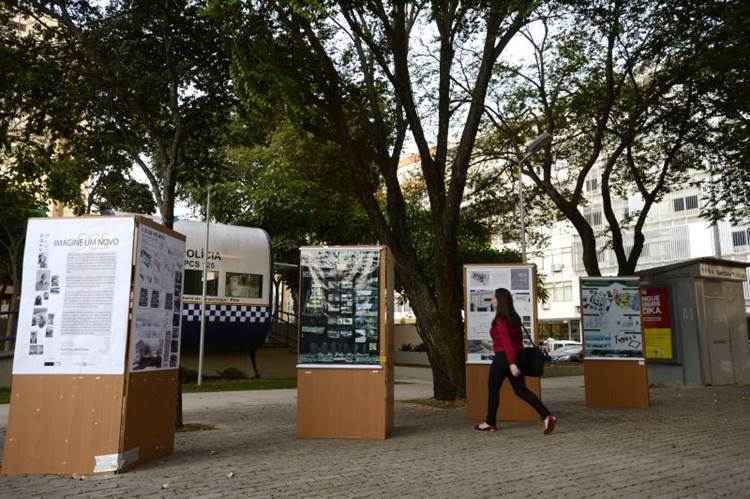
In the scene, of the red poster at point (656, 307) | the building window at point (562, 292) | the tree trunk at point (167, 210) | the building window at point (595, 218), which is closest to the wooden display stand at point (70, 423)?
the tree trunk at point (167, 210)

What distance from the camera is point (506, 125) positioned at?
18.6 meters

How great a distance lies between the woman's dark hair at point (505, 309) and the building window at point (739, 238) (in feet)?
131

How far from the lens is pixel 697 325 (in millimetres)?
15367

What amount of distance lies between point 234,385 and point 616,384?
946 centimetres

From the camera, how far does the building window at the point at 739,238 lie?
43.0m

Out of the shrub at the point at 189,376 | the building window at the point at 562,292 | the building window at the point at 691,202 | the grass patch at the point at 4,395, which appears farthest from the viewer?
the building window at the point at 562,292

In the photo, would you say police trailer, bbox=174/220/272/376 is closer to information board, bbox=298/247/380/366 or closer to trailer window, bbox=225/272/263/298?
trailer window, bbox=225/272/263/298

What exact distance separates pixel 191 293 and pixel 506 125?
9453 millimetres

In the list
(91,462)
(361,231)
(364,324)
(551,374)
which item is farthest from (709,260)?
(91,462)

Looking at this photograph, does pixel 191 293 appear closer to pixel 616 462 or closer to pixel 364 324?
pixel 364 324

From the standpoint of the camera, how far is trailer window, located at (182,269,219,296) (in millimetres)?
18172

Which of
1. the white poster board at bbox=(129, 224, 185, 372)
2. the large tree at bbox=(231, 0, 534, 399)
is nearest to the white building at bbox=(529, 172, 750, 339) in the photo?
the large tree at bbox=(231, 0, 534, 399)

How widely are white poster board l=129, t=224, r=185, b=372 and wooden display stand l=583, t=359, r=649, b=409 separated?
279 inches

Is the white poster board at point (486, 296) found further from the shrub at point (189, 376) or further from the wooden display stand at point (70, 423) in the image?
the shrub at point (189, 376)
